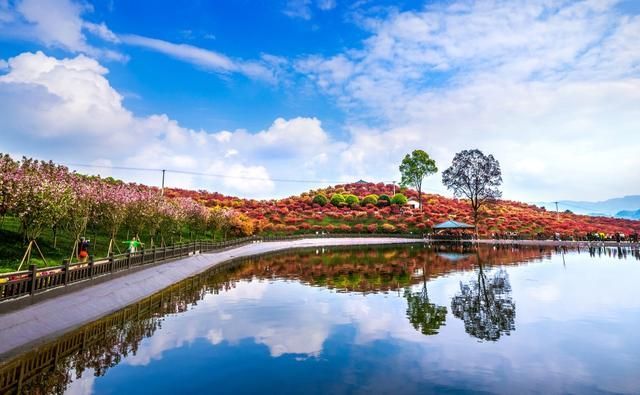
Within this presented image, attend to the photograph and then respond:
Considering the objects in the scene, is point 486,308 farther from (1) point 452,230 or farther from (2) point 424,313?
(1) point 452,230

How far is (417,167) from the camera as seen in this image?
92938 millimetres

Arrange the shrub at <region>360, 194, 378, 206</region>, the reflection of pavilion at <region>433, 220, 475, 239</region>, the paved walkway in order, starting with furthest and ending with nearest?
the shrub at <region>360, 194, 378, 206</region> < the reflection of pavilion at <region>433, 220, 475, 239</region> < the paved walkway

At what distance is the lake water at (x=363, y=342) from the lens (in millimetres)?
10250

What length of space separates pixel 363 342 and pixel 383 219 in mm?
73082

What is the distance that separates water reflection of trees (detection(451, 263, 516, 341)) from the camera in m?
15.1

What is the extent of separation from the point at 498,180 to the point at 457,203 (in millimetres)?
35261

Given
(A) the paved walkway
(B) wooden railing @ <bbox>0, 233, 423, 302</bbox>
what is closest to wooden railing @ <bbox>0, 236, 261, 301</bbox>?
(B) wooden railing @ <bbox>0, 233, 423, 302</bbox>

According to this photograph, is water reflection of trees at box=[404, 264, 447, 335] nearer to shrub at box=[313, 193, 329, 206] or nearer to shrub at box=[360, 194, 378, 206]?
shrub at box=[313, 193, 329, 206]

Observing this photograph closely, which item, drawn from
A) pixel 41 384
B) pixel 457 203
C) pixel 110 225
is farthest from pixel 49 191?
pixel 457 203

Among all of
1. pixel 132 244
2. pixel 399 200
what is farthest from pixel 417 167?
pixel 132 244

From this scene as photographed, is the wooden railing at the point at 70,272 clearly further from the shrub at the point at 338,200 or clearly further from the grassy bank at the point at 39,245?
the shrub at the point at 338,200

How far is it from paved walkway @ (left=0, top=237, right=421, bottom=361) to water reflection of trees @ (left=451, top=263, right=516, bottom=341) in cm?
1560

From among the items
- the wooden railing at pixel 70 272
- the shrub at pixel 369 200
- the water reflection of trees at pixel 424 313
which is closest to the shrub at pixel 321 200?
the shrub at pixel 369 200

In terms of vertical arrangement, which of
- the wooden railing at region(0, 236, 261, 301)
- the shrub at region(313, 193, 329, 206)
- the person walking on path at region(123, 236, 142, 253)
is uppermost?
the shrub at region(313, 193, 329, 206)
